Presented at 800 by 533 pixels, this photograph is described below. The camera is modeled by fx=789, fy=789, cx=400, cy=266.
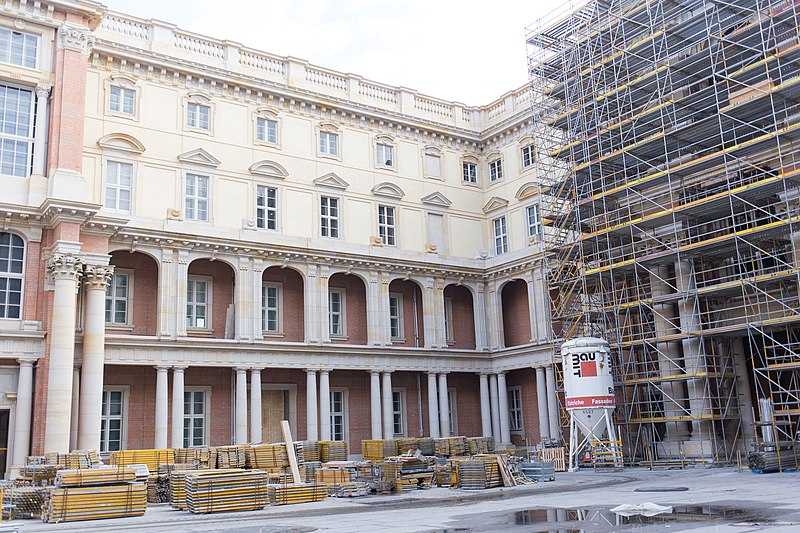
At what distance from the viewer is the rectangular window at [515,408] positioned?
4191cm

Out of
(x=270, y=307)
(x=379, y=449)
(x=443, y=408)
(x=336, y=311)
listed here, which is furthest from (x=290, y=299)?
(x=443, y=408)

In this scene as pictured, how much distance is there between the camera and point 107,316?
1292 inches

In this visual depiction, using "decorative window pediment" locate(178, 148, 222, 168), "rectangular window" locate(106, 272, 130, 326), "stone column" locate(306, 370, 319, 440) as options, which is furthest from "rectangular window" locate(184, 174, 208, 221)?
"stone column" locate(306, 370, 319, 440)

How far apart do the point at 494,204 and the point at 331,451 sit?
18.4 meters

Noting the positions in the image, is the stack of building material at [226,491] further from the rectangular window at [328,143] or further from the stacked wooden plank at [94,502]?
the rectangular window at [328,143]

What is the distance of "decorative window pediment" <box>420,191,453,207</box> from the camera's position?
139 ft

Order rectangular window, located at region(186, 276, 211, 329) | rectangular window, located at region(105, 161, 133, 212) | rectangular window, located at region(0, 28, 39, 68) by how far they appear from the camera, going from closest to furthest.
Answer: rectangular window, located at region(0, 28, 39, 68), rectangular window, located at region(105, 161, 133, 212), rectangular window, located at region(186, 276, 211, 329)

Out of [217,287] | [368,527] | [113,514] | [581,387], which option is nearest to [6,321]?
[217,287]

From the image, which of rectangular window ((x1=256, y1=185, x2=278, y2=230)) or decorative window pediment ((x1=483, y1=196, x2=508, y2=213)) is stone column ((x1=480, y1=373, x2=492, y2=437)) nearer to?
decorative window pediment ((x1=483, y1=196, x2=508, y2=213))

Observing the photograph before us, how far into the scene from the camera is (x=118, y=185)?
33062 millimetres

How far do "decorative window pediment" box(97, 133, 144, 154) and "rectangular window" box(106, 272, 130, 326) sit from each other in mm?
5295

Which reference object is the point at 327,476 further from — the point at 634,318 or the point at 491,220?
the point at 491,220

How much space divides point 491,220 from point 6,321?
25263mm

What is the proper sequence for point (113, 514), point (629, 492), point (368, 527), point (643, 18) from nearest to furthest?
point (368, 527) → point (113, 514) → point (629, 492) → point (643, 18)
